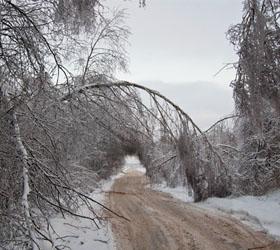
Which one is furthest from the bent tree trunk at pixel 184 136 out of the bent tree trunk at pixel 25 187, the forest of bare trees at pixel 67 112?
the bent tree trunk at pixel 25 187

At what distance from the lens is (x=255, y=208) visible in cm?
1694

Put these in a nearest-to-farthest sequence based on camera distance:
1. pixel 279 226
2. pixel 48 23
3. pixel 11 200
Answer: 1. pixel 11 200
2. pixel 48 23
3. pixel 279 226

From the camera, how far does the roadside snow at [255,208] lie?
13826mm

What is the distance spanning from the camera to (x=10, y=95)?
26.2 ft

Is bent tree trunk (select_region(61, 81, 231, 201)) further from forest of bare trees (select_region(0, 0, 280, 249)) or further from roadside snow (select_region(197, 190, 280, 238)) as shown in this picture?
roadside snow (select_region(197, 190, 280, 238))

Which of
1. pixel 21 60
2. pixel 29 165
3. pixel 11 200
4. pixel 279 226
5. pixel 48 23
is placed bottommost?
pixel 279 226

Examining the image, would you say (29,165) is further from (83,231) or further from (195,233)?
(195,233)

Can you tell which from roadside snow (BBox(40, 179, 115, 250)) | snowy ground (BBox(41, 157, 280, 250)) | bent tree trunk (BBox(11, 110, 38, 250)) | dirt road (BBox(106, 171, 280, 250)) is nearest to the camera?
bent tree trunk (BBox(11, 110, 38, 250))

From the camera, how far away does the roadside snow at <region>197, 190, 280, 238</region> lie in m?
13.8

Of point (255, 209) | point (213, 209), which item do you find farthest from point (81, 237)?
point (213, 209)

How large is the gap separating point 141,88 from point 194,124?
1634mm

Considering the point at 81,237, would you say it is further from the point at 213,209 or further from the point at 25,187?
the point at 213,209

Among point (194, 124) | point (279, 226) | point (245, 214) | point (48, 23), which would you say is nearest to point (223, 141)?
point (245, 214)

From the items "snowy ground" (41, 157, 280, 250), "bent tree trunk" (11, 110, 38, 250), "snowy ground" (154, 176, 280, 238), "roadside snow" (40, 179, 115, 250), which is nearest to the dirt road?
"roadside snow" (40, 179, 115, 250)
